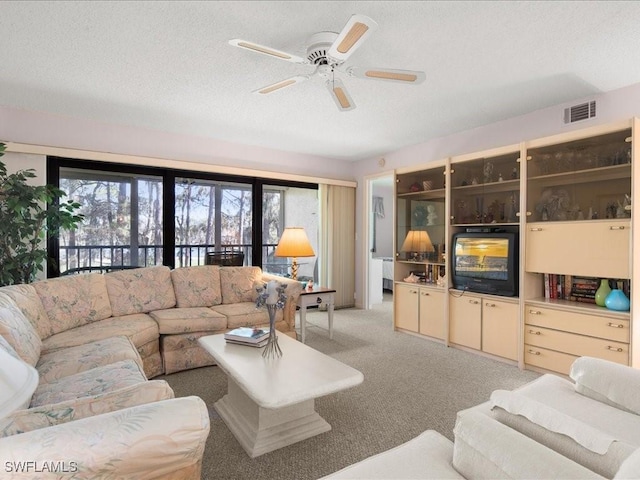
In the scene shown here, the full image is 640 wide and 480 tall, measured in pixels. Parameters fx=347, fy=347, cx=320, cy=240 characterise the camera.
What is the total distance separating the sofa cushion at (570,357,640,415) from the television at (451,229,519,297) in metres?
1.76

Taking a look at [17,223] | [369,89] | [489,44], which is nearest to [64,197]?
[17,223]

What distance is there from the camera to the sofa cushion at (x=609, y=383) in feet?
4.77

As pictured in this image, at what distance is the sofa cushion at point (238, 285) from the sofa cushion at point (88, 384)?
5.89 ft

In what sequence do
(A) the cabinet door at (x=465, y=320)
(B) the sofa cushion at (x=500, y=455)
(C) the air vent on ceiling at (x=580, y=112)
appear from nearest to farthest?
(B) the sofa cushion at (x=500, y=455)
(C) the air vent on ceiling at (x=580, y=112)
(A) the cabinet door at (x=465, y=320)

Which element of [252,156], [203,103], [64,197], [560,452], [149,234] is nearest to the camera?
[560,452]

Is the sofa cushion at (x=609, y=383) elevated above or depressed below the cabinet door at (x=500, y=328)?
Result: above

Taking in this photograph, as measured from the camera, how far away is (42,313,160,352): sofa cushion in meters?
2.44

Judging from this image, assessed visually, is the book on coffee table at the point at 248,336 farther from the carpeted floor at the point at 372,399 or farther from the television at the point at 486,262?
the television at the point at 486,262

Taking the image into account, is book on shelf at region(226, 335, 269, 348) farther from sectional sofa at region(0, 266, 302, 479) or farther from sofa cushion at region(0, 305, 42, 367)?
sofa cushion at region(0, 305, 42, 367)

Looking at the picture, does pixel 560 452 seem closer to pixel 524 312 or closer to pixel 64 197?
pixel 524 312

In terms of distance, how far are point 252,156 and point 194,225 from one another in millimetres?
1271

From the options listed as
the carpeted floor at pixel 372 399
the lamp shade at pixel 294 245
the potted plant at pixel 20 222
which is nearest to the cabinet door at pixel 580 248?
the carpeted floor at pixel 372 399

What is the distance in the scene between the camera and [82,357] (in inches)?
84.6

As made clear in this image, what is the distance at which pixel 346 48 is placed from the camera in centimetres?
189
